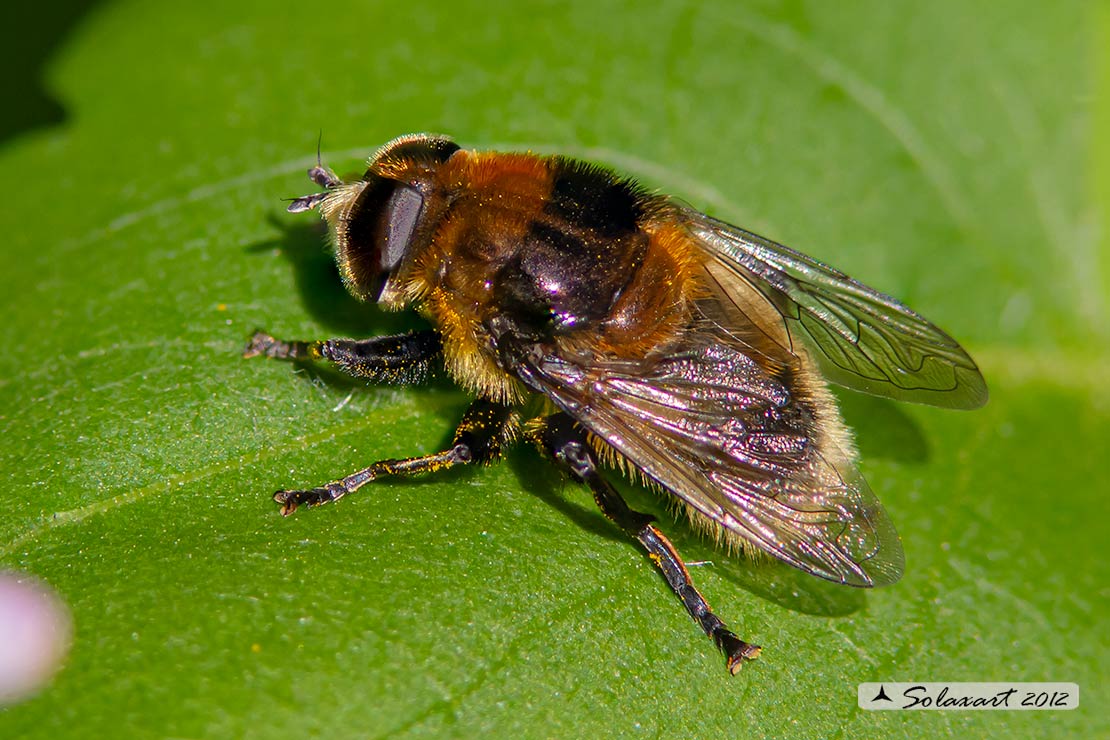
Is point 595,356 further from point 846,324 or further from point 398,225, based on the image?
point 846,324

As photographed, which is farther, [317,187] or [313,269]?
[317,187]

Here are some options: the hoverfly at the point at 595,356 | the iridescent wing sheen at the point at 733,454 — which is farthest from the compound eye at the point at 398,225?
the iridescent wing sheen at the point at 733,454

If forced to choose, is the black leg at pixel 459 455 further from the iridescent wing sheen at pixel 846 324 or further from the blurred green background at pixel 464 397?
the iridescent wing sheen at pixel 846 324

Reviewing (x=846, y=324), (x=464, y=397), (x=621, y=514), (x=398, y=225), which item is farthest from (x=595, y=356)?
(x=846, y=324)

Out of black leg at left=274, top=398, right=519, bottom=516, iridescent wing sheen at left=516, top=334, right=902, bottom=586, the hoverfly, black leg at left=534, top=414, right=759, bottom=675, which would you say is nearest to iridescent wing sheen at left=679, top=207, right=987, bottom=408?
the hoverfly

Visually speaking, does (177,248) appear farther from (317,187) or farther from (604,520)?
(604,520)

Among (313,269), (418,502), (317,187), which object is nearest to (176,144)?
(317,187)

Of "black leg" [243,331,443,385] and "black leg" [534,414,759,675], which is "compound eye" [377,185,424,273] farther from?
"black leg" [534,414,759,675]
